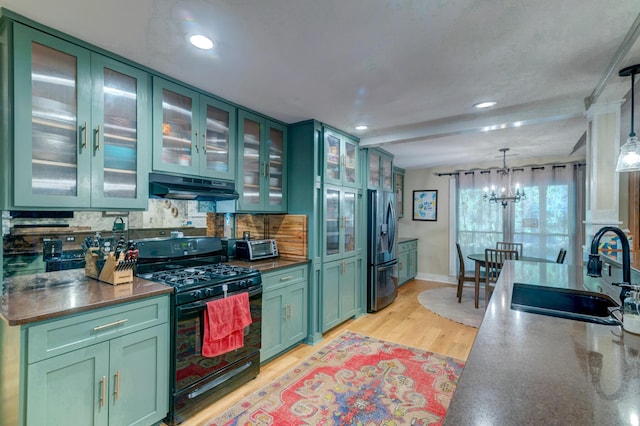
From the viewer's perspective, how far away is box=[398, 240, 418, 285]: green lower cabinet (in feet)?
17.7

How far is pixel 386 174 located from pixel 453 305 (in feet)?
7.21

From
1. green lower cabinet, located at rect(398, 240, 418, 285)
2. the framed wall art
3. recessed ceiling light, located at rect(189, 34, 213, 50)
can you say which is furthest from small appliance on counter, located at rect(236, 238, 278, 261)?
the framed wall art

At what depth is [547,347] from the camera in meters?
1.04

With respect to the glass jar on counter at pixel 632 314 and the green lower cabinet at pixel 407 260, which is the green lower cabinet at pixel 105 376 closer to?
the glass jar on counter at pixel 632 314

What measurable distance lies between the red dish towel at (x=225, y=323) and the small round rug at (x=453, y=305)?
9.37 feet

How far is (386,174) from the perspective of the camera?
4.64 metres

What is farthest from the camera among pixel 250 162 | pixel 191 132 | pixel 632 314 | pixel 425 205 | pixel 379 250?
pixel 425 205

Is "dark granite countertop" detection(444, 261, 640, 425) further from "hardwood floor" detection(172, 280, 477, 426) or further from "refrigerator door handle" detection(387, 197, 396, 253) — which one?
→ "refrigerator door handle" detection(387, 197, 396, 253)

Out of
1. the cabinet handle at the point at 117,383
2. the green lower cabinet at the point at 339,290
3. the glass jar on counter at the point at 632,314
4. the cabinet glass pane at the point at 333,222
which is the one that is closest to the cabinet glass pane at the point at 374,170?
the cabinet glass pane at the point at 333,222

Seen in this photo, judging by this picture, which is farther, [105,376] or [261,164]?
[261,164]

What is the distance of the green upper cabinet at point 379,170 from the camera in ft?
13.8

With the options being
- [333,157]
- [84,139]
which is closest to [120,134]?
[84,139]

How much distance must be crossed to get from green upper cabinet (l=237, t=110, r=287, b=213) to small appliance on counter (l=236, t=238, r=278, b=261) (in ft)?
1.10

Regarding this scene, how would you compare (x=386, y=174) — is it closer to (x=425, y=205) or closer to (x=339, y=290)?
(x=425, y=205)
